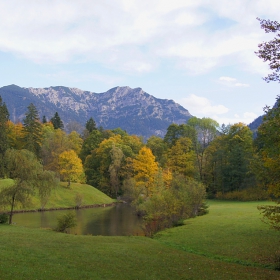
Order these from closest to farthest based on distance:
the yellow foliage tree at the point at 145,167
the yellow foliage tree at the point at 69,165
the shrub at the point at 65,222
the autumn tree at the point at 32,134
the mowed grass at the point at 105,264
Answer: the mowed grass at the point at 105,264 → the shrub at the point at 65,222 → the yellow foliage tree at the point at 145,167 → the yellow foliage tree at the point at 69,165 → the autumn tree at the point at 32,134

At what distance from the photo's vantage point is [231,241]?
68.0 ft

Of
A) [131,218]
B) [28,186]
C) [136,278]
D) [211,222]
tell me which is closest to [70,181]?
[131,218]

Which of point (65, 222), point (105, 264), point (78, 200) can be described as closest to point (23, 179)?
point (65, 222)

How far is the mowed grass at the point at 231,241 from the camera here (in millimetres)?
17156

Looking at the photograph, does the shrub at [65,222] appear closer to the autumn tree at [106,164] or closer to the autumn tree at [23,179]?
the autumn tree at [23,179]

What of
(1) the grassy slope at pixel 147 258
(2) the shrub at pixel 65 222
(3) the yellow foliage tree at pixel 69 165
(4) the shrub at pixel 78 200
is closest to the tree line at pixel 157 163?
(3) the yellow foliage tree at pixel 69 165

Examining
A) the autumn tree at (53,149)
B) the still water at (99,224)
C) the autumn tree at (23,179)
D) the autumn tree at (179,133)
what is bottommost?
the still water at (99,224)

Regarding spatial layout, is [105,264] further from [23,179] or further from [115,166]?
[115,166]

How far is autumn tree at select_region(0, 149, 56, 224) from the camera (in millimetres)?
31125

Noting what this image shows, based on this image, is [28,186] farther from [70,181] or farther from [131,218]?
[70,181]

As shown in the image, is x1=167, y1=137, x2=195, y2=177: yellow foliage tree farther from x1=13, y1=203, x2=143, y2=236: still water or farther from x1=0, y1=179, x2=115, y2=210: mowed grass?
x1=13, y1=203, x2=143, y2=236: still water

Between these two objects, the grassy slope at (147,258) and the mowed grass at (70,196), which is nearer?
the grassy slope at (147,258)

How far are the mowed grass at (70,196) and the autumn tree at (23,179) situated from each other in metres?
20.2

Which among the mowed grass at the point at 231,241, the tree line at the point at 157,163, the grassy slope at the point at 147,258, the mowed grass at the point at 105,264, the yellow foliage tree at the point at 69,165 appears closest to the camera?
the mowed grass at the point at 105,264
